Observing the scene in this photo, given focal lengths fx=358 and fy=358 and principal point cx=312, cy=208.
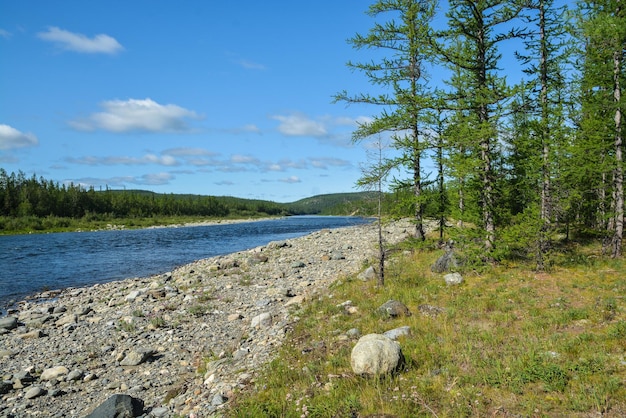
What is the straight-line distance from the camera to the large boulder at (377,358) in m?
6.79

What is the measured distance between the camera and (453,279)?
13047mm

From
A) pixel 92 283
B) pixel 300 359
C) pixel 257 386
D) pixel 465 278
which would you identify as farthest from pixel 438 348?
pixel 92 283

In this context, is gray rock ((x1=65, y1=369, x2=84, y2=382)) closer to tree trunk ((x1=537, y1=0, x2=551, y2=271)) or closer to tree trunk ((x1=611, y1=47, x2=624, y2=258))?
tree trunk ((x1=537, y1=0, x2=551, y2=271))

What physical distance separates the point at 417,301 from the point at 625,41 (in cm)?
1346

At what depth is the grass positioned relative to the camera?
18.9ft

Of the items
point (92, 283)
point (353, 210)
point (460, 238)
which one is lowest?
point (92, 283)

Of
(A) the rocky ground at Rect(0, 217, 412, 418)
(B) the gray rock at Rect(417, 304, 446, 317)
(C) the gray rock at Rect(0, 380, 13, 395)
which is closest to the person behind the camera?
(A) the rocky ground at Rect(0, 217, 412, 418)

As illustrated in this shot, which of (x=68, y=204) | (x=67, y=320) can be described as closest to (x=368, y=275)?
(x=67, y=320)

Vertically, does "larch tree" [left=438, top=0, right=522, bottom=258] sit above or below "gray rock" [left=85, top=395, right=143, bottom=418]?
above

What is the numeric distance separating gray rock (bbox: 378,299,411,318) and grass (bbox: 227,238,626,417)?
26 centimetres

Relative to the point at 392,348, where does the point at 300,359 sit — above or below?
below

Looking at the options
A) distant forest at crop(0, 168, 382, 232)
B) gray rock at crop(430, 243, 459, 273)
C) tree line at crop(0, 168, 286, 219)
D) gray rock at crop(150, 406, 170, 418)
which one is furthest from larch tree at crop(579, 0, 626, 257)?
tree line at crop(0, 168, 286, 219)

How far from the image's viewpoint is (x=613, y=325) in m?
8.05

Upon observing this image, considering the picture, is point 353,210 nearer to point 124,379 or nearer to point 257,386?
point 257,386
